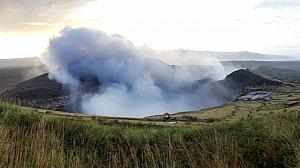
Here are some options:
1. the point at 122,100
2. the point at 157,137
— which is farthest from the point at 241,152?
the point at 122,100

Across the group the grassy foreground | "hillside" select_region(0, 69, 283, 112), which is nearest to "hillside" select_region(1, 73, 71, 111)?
"hillside" select_region(0, 69, 283, 112)

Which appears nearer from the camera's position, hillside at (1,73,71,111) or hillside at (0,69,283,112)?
hillside at (0,69,283,112)

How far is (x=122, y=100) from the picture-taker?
107 metres

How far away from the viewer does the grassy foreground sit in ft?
22.7

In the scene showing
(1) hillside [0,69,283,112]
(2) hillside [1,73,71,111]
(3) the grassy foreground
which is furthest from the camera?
(2) hillside [1,73,71,111]

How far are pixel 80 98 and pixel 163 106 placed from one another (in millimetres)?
22912

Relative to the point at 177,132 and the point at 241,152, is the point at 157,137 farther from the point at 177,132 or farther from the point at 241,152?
the point at 241,152

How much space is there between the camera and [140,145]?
10703mm

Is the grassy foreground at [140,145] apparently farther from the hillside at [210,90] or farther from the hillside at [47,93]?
the hillside at [47,93]

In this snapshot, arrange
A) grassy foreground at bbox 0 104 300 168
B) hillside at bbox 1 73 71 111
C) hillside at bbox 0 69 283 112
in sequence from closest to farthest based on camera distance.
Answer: grassy foreground at bbox 0 104 300 168, hillside at bbox 0 69 283 112, hillside at bbox 1 73 71 111

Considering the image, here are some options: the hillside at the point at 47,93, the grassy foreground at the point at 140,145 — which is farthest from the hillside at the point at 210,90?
the grassy foreground at the point at 140,145

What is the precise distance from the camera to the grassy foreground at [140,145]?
693cm

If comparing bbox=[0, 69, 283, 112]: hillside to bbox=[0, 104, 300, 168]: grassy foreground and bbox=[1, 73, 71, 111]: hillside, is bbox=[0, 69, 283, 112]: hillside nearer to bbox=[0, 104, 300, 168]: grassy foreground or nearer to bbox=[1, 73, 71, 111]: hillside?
bbox=[1, 73, 71, 111]: hillside

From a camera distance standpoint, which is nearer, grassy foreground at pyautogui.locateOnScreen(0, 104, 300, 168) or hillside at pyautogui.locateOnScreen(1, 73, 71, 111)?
grassy foreground at pyautogui.locateOnScreen(0, 104, 300, 168)
